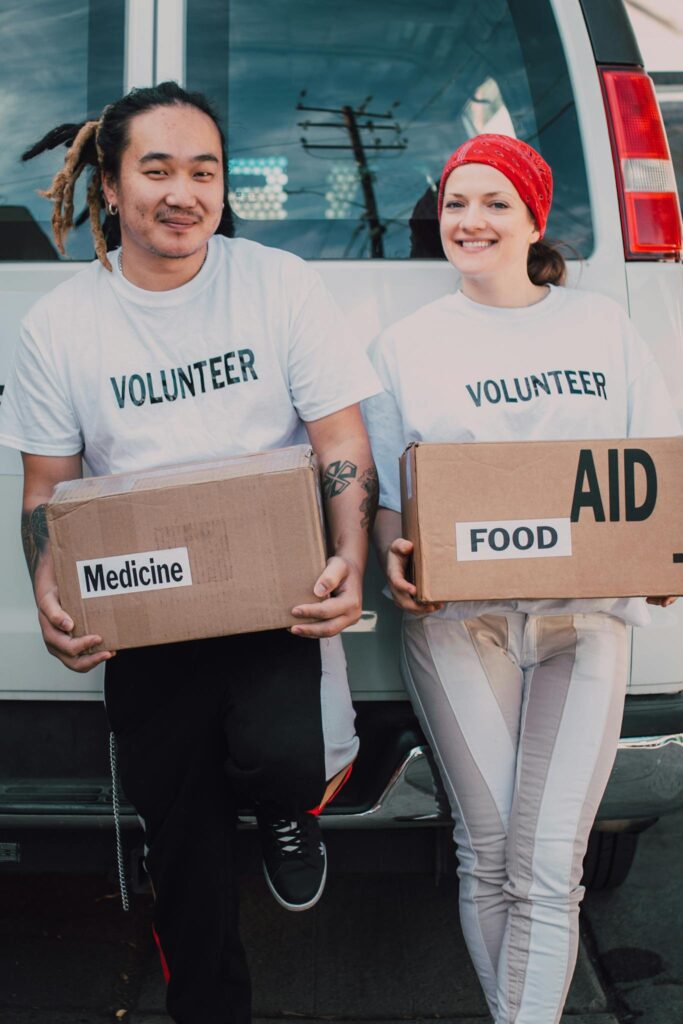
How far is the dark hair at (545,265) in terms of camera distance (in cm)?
230

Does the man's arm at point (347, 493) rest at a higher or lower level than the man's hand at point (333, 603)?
higher

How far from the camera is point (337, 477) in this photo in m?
2.18

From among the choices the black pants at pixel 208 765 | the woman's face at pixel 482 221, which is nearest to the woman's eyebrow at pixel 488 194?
the woman's face at pixel 482 221

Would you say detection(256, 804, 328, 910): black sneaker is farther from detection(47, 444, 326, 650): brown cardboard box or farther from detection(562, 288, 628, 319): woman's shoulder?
detection(562, 288, 628, 319): woman's shoulder

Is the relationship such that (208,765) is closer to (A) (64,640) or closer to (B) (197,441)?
(A) (64,640)

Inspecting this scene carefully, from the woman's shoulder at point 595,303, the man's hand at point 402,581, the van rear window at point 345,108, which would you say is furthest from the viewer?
the van rear window at point 345,108

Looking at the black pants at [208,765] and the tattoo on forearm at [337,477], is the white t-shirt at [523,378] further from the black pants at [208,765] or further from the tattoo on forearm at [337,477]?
the black pants at [208,765]

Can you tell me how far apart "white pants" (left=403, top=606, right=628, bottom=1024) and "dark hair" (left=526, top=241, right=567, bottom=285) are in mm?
719

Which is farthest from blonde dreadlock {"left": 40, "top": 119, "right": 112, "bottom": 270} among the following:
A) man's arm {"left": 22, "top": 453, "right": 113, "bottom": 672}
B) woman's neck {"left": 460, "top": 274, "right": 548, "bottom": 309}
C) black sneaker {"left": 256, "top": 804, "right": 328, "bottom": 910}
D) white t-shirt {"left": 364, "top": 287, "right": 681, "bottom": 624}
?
black sneaker {"left": 256, "top": 804, "right": 328, "bottom": 910}

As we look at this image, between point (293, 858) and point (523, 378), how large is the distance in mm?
1045

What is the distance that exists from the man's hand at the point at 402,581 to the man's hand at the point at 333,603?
0.22ft

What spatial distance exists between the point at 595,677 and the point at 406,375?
2.30 feet

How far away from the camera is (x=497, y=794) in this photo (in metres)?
2.13

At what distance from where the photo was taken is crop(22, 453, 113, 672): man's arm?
2.00m
